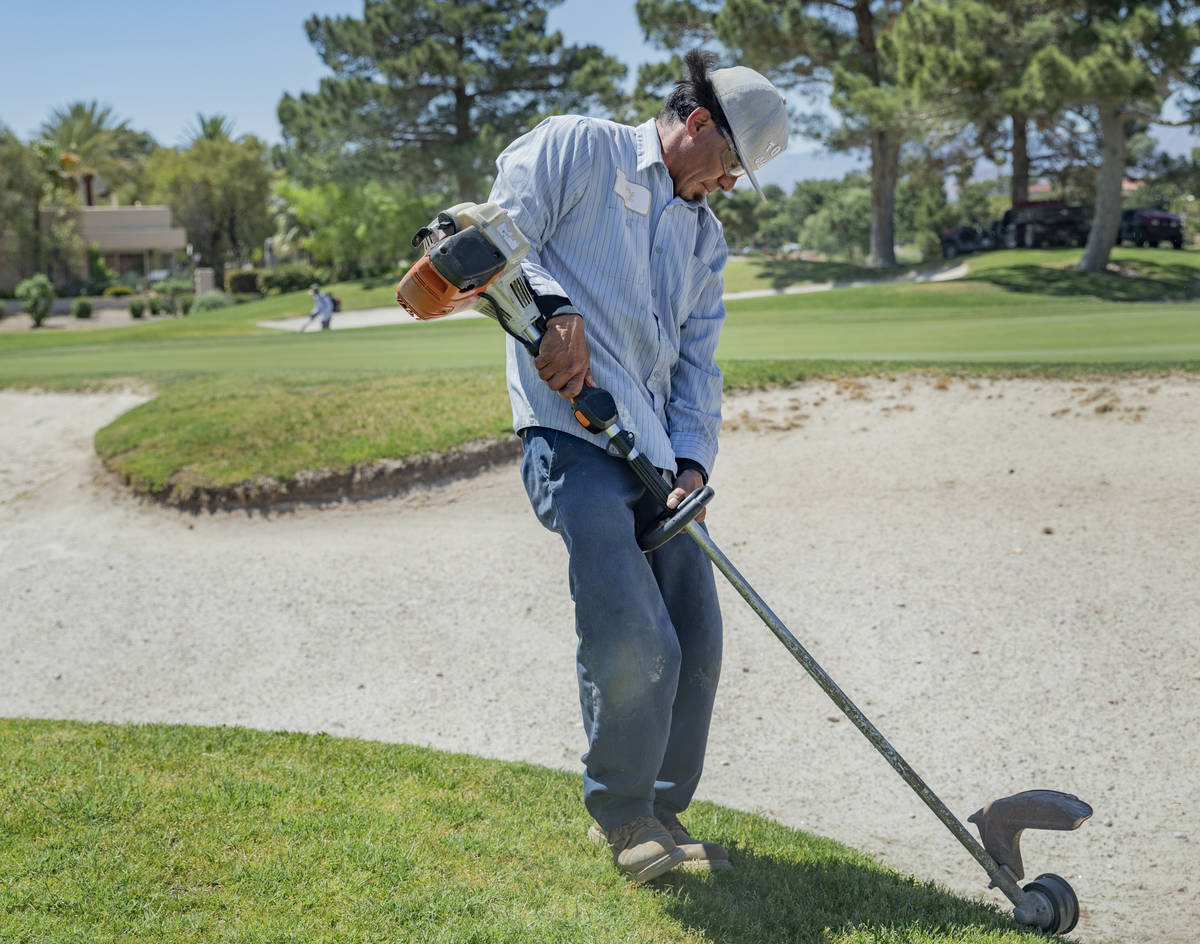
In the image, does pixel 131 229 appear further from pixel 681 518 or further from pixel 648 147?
pixel 681 518

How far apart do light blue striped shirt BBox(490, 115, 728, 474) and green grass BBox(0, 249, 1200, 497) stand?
20.0ft

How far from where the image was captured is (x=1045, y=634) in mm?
5887

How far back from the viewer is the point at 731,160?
316cm

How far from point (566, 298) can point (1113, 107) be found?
2548 cm

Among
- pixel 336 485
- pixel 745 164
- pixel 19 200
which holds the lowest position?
pixel 336 485

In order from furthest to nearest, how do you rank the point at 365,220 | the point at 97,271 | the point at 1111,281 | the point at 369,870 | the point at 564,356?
the point at 97,271 → the point at 365,220 → the point at 1111,281 → the point at 369,870 → the point at 564,356

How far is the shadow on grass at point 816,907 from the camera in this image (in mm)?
2986

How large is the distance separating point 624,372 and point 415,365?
36.2 ft

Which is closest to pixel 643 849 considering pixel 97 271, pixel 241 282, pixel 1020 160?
pixel 1020 160

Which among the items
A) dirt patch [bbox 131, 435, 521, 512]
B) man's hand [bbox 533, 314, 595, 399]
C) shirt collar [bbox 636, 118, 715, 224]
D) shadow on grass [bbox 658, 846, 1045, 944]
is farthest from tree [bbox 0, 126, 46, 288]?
shadow on grass [bbox 658, 846, 1045, 944]

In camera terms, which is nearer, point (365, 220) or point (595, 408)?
point (595, 408)

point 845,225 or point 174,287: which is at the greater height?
point 845,225

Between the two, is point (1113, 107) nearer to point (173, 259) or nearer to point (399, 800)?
point (399, 800)

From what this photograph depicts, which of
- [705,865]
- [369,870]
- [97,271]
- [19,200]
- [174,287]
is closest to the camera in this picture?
[369,870]
